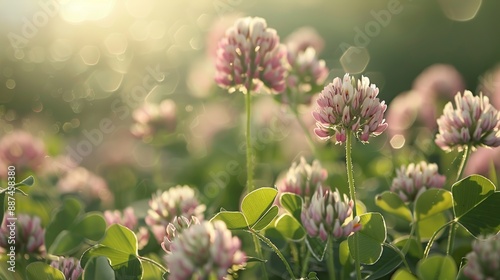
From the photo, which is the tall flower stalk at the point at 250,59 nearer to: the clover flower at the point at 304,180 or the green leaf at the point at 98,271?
the clover flower at the point at 304,180

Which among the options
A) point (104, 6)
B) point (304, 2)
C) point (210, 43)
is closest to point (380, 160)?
point (210, 43)

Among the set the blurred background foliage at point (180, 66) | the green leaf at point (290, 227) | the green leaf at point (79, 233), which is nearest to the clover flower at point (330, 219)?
the green leaf at point (290, 227)

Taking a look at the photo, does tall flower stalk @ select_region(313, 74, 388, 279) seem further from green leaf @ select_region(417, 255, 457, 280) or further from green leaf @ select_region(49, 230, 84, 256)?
green leaf @ select_region(49, 230, 84, 256)

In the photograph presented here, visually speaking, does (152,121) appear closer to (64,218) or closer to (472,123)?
(64,218)

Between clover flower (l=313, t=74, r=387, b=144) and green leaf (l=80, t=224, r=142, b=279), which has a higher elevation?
clover flower (l=313, t=74, r=387, b=144)

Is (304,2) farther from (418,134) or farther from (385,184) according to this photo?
(385,184)

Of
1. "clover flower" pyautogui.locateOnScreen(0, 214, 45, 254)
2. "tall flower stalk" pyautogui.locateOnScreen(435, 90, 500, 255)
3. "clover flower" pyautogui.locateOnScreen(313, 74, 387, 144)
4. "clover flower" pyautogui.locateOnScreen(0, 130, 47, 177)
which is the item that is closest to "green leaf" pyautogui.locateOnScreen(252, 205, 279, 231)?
"clover flower" pyautogui.locateOnScreen(313, 74, 387, 144)
